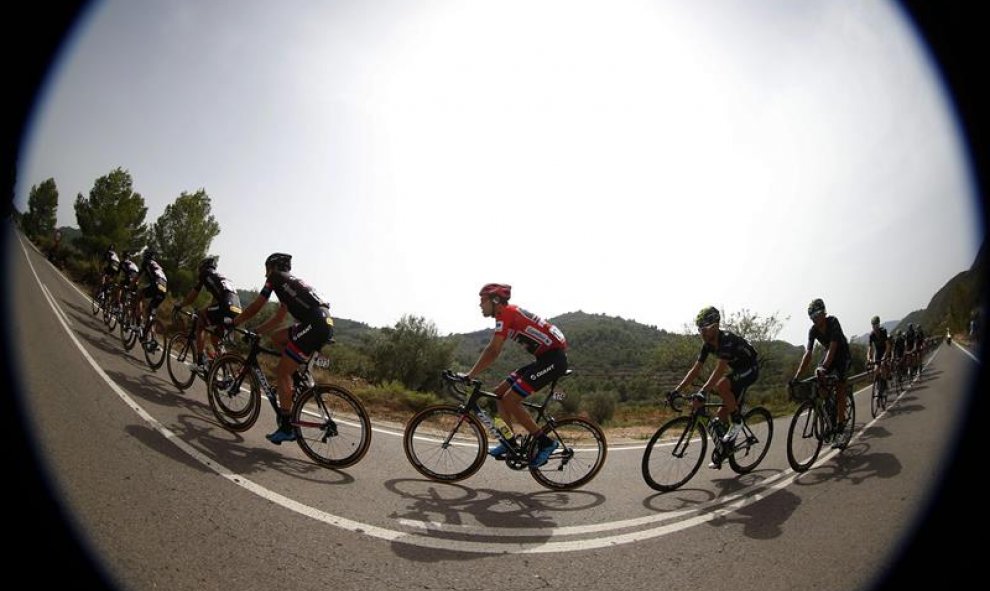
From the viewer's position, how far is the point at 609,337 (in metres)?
129

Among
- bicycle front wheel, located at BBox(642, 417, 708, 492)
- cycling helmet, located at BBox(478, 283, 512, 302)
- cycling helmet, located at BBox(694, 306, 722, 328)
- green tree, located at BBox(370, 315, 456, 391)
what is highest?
cycling helmet, located at BBox(694, 306, 722, 328)

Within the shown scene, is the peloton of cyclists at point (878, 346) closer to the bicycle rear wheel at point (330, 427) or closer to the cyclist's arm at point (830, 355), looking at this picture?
the cyclist's arm at point (830, 355)

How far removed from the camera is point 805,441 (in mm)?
5992

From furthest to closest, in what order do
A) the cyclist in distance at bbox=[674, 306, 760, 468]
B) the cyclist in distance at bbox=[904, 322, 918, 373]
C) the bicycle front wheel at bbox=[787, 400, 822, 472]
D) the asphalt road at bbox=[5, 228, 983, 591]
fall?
1. the cyclist in distance at bbox=[904, 322, 918, 373]
2. the bicycle front wheel at bbox=[787, 400, 822, 472]
3. the cyclist in distance at bbox=[674, 306, 760, 468]
4. the asphalt road at bbox=[5, 228, 983, 591]

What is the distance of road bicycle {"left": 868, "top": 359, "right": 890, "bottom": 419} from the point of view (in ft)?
34.7

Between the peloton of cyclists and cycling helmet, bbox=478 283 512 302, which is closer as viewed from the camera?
cycling helmet, bbox=478 283 512 302

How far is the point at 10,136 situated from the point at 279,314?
42.2ft

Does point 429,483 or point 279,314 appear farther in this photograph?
point 279,314

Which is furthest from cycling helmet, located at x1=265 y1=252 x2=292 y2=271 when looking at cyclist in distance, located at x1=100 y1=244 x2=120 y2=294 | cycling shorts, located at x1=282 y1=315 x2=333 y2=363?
cyclist in distance, located at x1=100 y1=244 x2=120 y2=294

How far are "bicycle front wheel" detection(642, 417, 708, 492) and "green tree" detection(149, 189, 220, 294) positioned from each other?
4050 centimetres

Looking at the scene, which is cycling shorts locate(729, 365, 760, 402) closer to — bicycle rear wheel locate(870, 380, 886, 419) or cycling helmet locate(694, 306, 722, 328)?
cycling helmet locate(694, 306, 722, 328)

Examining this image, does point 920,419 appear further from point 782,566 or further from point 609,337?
point 609,337

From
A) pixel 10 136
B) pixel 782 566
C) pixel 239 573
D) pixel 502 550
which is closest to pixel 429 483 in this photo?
pixel 502 550

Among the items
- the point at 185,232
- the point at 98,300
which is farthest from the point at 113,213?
the point at 98,300
